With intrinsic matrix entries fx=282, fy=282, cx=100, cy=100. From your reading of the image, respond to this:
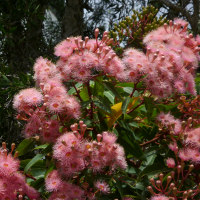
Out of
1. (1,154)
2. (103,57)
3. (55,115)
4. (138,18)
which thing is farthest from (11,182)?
(138,18)

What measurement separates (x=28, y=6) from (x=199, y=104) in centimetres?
283

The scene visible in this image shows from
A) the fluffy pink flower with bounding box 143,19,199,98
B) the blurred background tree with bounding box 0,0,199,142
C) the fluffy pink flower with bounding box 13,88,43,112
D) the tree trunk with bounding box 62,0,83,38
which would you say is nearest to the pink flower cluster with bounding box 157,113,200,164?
the fluffy pink flower with bounding box 143,19,199,98

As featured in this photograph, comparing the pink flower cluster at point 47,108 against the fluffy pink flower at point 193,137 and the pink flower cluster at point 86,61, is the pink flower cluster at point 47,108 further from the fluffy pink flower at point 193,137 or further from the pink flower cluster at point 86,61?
the fluffy pink flower at point 193,137

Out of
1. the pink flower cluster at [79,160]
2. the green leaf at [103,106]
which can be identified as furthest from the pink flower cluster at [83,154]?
the green leaf at [103,106]

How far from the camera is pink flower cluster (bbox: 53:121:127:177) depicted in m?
1.04

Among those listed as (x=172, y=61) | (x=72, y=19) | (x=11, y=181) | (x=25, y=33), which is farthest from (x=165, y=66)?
(x=25, y=33)

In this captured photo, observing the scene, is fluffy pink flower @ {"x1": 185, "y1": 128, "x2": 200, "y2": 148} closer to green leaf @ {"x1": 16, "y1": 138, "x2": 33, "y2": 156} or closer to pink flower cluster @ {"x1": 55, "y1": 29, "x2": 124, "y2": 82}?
pink flower cluster @ {"x1": 55, "y1": 29, "x2": 124, "y2": 82}

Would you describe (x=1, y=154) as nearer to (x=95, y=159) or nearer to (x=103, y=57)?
(x=95, y=159)

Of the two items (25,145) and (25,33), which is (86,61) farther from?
(25,33)

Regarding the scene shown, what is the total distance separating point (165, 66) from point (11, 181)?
787 millimetres

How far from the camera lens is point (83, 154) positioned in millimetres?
1044

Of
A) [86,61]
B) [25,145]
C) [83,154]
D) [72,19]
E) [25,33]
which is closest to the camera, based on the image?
[83,154]

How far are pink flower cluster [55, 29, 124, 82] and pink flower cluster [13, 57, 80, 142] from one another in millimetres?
82

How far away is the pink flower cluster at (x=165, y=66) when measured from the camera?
1179 millimetres
